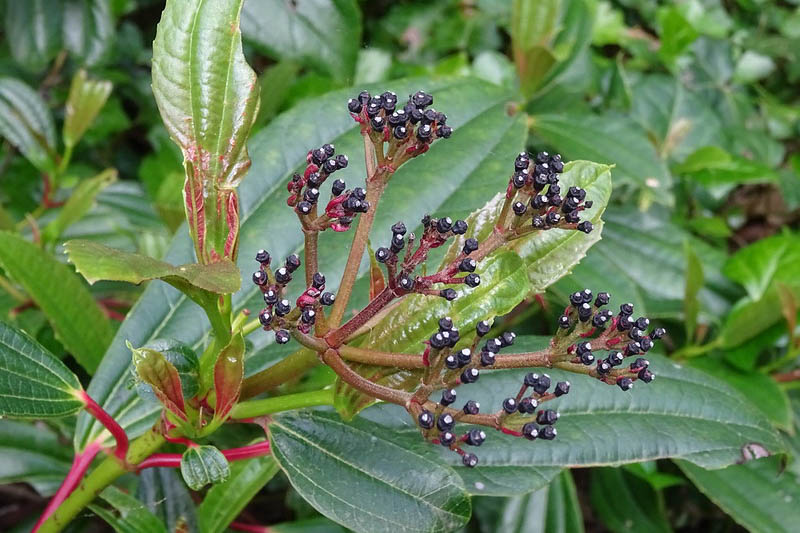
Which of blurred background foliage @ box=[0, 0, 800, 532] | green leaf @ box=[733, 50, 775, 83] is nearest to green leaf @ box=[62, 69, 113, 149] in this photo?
blurred background foliage @ box=[0, 0, 800, 532]

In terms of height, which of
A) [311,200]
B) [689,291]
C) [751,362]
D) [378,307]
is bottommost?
[751,362]

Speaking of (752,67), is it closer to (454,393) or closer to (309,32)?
(309,32)

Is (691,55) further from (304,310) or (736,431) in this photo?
(304,310)

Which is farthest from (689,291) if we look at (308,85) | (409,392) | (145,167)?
(145,167)

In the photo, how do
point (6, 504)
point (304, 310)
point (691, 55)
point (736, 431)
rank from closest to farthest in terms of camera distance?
point (304, 310) < point (736, 431) < point (6, 504) < point (691, 55)

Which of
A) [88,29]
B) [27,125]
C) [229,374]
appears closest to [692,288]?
[229,374]

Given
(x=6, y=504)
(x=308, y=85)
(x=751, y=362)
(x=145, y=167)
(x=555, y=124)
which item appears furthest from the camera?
(x=145, y=167)

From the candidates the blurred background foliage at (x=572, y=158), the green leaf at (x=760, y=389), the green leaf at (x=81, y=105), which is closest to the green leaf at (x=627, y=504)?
the blurred background foliage at (x=572, y=158)
